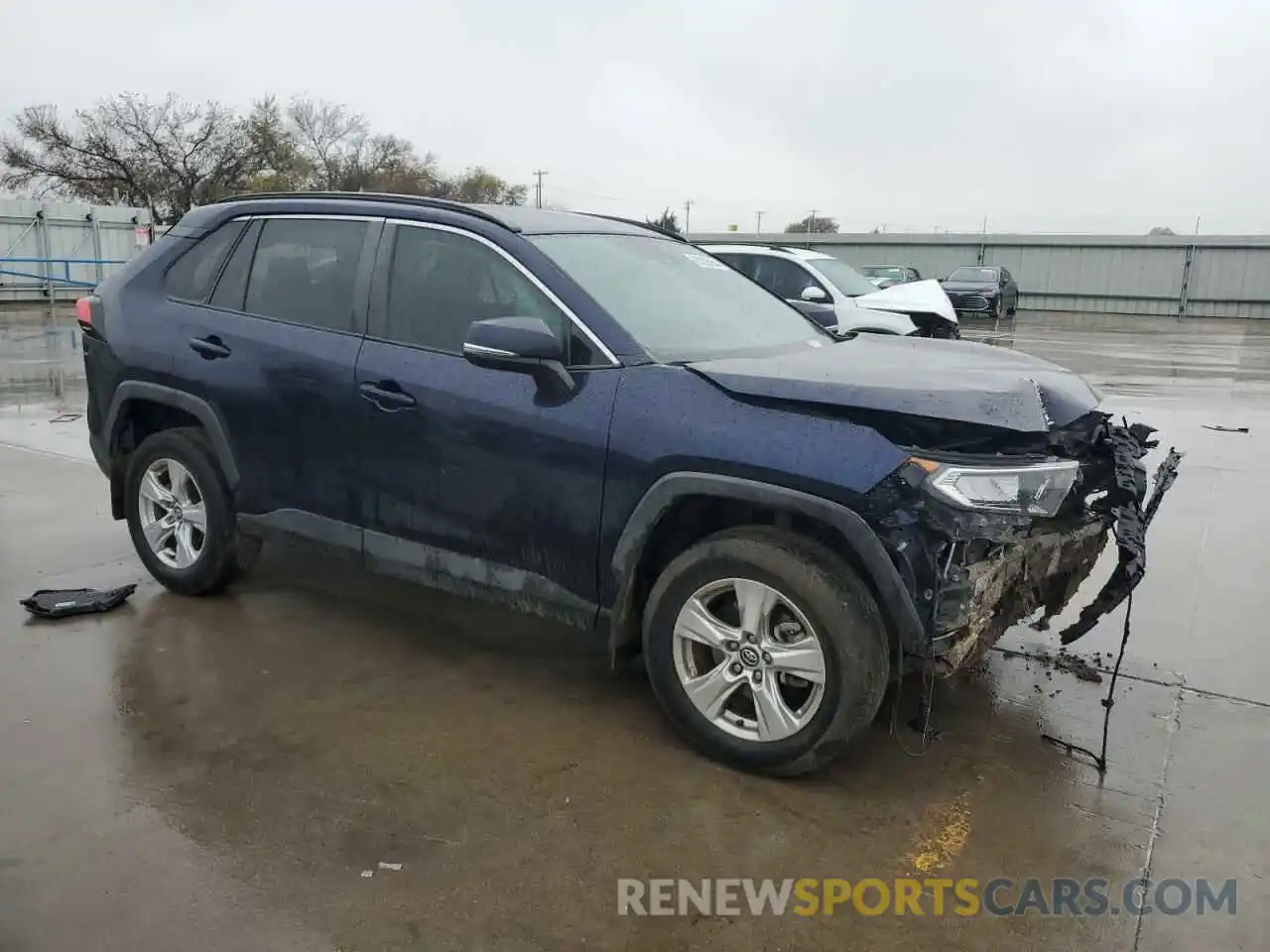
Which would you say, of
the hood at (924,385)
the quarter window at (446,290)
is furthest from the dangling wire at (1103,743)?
the quarter window at (446,290)

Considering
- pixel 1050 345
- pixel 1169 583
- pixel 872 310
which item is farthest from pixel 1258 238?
pixel 1169 583

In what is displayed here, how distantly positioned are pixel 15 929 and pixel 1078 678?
385 centimetres

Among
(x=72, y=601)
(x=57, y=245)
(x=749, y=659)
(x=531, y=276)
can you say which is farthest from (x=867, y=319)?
(x=57, y=245)

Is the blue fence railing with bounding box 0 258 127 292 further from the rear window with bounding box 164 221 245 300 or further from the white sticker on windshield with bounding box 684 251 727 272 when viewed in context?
the white sticker on windshield with bounding box 684 251 727 272

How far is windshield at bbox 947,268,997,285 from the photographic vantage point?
91.4ft

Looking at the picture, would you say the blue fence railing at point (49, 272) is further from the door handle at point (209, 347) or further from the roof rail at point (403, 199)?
the door handle at point (209, 347)

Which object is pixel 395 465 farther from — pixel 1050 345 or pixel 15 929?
pixel 1050 345

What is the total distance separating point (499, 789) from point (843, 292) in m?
9.64

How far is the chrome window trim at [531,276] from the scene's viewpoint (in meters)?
3.55

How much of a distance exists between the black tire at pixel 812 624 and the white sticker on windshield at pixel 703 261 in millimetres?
1761

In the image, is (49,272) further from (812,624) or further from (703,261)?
(812,624)

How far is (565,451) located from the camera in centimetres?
351

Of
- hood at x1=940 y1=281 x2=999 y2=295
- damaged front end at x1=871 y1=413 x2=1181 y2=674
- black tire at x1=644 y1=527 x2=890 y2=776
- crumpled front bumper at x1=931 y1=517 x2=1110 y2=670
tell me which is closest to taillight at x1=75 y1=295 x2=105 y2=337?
black tire at x1=644 y1=527 x2=890 y2=776

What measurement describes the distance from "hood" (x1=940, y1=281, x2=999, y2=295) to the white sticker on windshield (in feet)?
75.8
